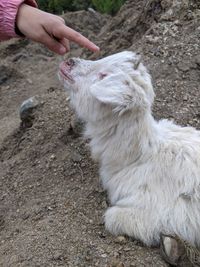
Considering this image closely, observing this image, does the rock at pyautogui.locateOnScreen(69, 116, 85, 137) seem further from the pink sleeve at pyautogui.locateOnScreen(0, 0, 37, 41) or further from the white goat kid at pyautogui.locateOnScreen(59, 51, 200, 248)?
the pink sleeve at pyautogui.locateOnScreen(0, 0, 37, 41)

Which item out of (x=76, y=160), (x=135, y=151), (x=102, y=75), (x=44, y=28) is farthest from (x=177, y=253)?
(x=44, y=28)

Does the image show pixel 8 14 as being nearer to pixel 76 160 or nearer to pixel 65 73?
pixel 65 73

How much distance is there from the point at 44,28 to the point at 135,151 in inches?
40.5

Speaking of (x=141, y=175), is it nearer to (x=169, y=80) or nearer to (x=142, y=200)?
(x=142, y=200)

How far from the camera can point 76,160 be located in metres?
4.87

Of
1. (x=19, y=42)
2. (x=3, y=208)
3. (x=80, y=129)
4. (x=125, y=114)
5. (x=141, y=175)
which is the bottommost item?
(x=19, y=42)

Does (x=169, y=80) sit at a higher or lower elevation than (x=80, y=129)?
higher

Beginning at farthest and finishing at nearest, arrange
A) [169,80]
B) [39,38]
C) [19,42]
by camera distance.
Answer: [19,42] < [169,80] < [39,38]

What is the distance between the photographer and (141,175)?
4117mm

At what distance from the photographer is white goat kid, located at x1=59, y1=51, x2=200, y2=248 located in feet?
12.8

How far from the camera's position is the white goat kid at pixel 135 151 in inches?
153

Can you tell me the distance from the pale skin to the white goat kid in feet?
1.08

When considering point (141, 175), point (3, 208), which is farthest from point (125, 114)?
point (3, 208)

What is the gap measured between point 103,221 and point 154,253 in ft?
1.46
